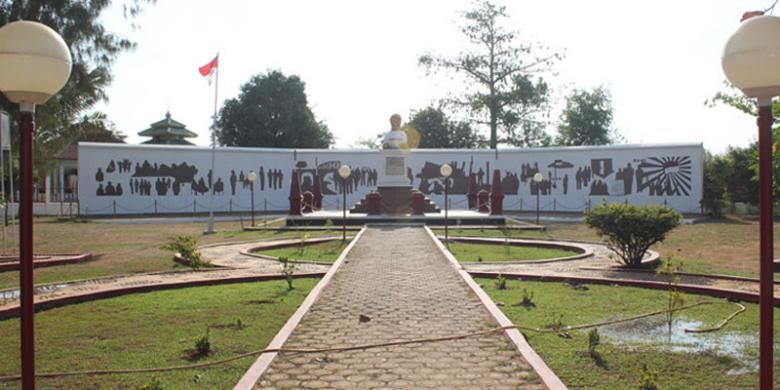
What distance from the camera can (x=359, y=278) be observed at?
32.2 ft

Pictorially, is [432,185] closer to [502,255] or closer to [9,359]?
[502,255]

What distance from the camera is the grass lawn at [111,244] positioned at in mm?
11430

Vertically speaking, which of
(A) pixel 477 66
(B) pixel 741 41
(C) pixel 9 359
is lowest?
(C) pixel 9 359

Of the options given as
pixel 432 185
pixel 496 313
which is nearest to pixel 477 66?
pixel 432 185

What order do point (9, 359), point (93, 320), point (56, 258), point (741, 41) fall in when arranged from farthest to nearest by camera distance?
point (56, 258), point (93, 320), point (9, 359), point (741, 41)

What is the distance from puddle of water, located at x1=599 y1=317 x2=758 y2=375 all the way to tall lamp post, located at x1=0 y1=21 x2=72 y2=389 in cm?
504

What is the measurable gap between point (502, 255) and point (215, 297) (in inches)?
286

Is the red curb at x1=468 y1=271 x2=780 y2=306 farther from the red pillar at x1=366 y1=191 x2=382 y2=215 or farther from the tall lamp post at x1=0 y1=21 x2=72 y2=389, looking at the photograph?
the red pillar at x1=366 y1=191 x2=382 y2=215

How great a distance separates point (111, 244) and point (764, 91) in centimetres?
1671

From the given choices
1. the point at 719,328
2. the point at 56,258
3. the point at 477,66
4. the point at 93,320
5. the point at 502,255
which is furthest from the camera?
the point at 477,66

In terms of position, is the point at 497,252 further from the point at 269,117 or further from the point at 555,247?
the point at 269,117

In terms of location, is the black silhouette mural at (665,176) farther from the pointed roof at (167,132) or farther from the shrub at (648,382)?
the pointed roof at (167,132)

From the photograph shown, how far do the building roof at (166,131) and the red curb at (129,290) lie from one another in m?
42.7

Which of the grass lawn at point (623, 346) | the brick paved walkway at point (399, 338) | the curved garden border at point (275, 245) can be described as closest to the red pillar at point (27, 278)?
the brick paved walkway at point (399, 338)
